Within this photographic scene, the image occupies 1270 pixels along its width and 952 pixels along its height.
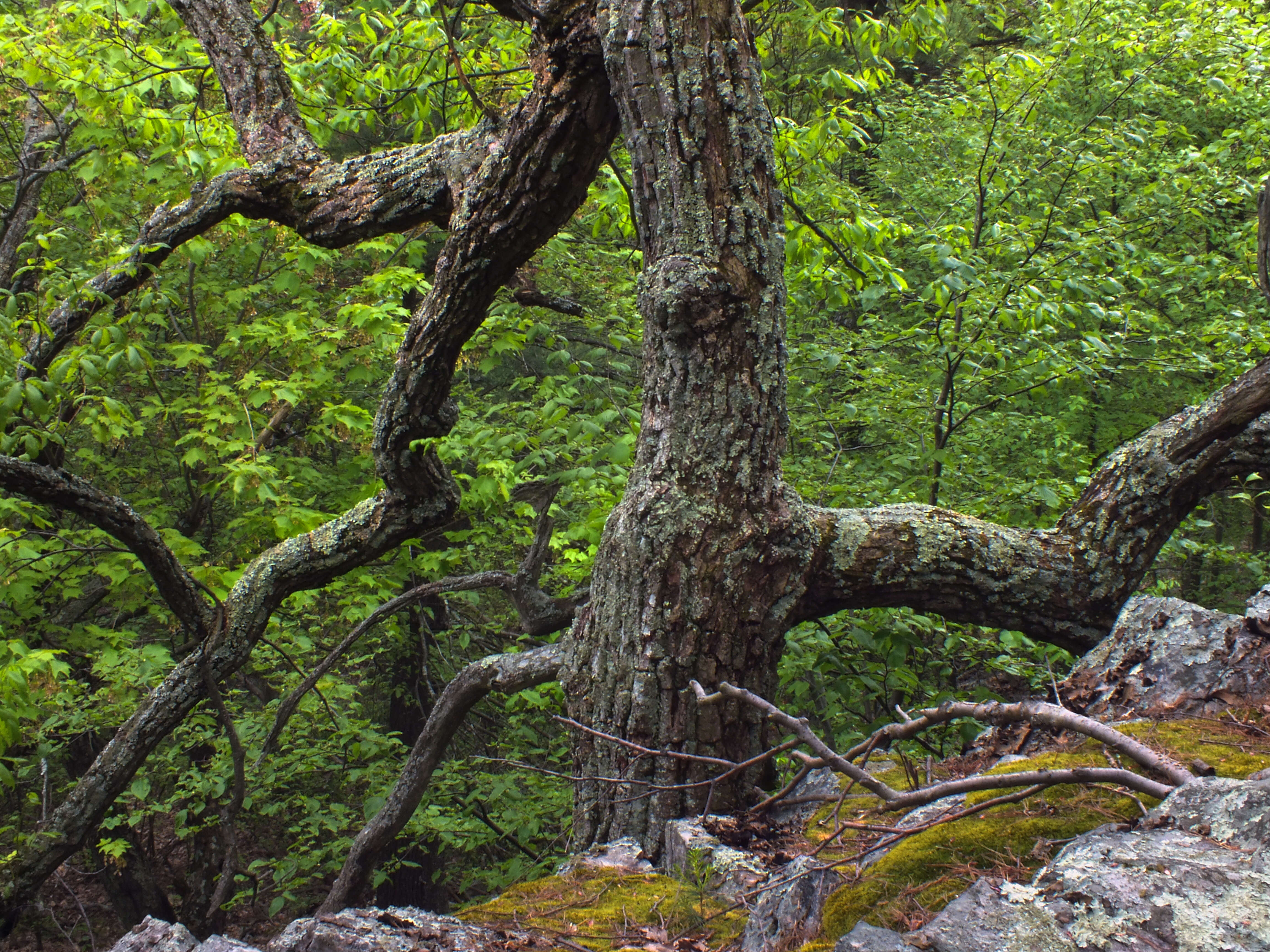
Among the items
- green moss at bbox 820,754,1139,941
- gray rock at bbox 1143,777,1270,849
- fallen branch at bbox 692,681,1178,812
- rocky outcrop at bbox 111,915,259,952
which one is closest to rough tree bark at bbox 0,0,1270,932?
green moss at bbox 820,754,1139,941

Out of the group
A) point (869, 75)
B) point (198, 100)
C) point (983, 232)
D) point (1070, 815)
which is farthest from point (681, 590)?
point (198, 100)

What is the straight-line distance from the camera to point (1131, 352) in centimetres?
663

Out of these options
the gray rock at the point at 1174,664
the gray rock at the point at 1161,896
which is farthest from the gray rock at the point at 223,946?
the gray rock at the point at 1174,664

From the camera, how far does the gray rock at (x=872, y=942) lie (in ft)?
3.67

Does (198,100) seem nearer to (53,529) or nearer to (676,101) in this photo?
(53,529)

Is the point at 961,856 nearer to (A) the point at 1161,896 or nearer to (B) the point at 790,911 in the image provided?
(B) the point at 790,911

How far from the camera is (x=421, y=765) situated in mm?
3553

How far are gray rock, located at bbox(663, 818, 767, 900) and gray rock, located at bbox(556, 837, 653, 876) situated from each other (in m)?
0.08

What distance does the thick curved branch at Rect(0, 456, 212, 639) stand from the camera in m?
3.01

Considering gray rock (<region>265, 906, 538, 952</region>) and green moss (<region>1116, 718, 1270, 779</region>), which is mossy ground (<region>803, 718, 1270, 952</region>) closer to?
green moss (<region>1116, 718, 1270, 779</region>)

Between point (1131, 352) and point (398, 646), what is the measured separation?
21.7 ft

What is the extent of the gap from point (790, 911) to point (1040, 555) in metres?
1.74

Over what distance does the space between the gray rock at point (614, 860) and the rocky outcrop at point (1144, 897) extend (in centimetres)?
117

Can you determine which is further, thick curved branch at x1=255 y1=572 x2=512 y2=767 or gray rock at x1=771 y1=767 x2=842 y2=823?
thick curved branch at x1=255 y1=572 x2=512 y2=767
